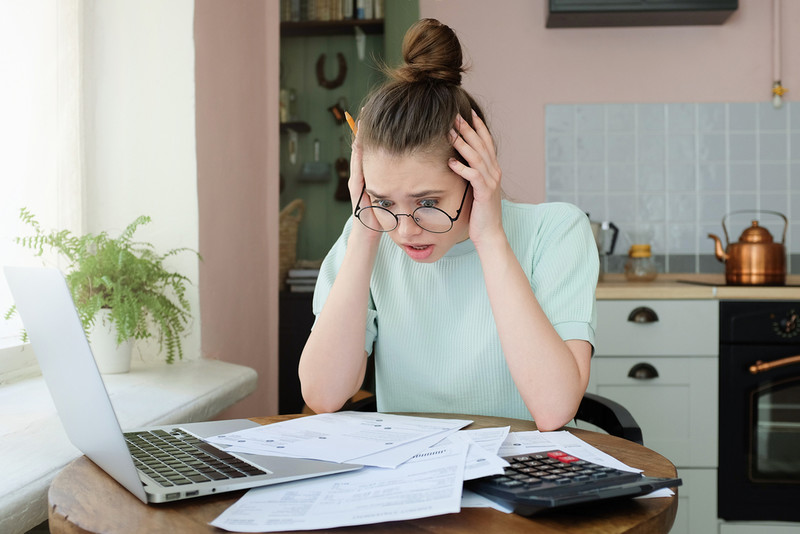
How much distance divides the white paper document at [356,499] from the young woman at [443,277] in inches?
14.0

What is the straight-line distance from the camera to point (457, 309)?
1.34m

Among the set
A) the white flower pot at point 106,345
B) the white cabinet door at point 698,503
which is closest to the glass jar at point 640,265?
the white cabinet door at point 698,503

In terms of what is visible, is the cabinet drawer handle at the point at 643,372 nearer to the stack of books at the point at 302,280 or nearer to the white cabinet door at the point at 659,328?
the white cabinet door at the point at 659,328

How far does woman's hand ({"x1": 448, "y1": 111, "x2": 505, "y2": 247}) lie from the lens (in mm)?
1133

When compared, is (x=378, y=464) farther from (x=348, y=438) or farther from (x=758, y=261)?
(x=758, y=261)

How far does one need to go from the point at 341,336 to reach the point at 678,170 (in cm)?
236

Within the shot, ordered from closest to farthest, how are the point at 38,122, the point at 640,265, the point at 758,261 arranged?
the point at 38,122, the point at 758,261, the point at 640,265

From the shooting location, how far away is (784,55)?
3059 mm

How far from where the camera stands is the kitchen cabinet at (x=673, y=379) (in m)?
2.46

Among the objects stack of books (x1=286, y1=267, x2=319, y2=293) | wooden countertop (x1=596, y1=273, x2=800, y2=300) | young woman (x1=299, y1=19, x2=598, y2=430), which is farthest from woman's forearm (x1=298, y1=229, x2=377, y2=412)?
stack of books (x1=286, y1=267, x2=319, y2=293)

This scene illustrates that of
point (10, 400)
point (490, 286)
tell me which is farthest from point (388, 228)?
point (10, 400)

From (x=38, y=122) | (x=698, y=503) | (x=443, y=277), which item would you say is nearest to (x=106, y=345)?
(x=38, y=122)

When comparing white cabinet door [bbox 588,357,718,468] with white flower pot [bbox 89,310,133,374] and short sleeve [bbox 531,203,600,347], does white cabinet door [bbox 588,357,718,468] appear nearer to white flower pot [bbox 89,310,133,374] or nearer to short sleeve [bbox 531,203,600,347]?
short sleeve [bbox 531,203,600,347]

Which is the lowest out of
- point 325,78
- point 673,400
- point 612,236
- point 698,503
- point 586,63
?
point 698,503
